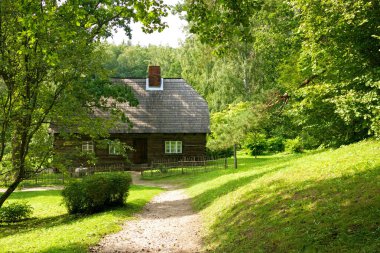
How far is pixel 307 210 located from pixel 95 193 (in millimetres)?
9832

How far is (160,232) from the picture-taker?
12.6 m

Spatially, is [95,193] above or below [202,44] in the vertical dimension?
below

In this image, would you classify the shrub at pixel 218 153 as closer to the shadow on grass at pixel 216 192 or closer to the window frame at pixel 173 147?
the window frame at pixel 173 147

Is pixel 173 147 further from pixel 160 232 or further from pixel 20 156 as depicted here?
pixel 20 156

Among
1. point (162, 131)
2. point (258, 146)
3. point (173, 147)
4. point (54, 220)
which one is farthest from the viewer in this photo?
point (258, 146)

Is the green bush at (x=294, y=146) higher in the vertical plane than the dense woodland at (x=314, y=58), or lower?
lower

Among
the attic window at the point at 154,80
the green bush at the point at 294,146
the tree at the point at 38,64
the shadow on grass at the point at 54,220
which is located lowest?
the shadow on grass at the point at 54,220

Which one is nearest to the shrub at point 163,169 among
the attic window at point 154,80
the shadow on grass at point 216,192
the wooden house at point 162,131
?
the wooden house at point 162,131

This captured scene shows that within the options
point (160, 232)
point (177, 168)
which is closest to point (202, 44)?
point (160, 232)

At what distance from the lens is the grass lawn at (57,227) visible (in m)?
10.6

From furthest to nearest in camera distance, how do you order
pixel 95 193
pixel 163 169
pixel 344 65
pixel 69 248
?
1. pixel 163 169
2. pixel 95 193
3. pixel 344 65
4. pixel 69 248

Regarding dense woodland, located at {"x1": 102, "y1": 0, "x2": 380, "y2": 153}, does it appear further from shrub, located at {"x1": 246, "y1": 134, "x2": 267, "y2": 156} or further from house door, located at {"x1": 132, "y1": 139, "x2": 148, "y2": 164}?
house door, located at {"x1": 132, "y1": 139, "x2": 148, "y2": 164}

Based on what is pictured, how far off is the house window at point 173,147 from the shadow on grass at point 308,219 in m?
22.1

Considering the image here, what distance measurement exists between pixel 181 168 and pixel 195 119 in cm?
594
